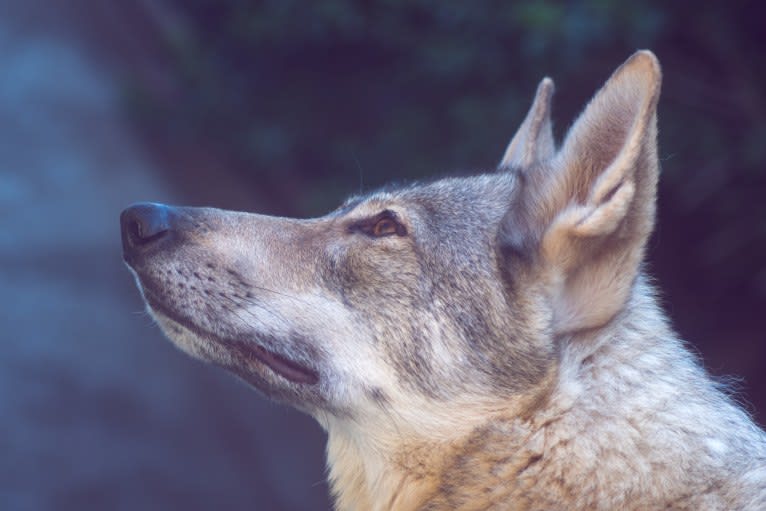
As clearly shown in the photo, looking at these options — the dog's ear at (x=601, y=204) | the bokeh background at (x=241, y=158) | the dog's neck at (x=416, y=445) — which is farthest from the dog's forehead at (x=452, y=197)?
the bokeh background at (x=241, y=158)

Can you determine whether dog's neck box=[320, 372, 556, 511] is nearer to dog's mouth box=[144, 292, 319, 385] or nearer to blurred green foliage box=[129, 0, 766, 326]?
dog's mouth box=[144, 292, 319, 385]

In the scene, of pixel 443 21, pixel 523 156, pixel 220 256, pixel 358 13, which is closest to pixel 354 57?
pixel 358 13

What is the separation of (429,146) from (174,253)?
4.63 metres

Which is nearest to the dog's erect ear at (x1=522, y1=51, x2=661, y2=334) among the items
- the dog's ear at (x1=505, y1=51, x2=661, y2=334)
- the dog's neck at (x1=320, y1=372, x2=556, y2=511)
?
the dog's ear at (x1=505, y1=51, x2=661, y2=334)

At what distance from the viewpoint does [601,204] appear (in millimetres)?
3607

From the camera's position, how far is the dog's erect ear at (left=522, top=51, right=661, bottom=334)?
11.6 feet

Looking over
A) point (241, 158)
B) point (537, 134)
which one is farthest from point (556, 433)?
point (241, 158)

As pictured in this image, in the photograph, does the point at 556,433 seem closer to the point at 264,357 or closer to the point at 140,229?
the point at 264,357

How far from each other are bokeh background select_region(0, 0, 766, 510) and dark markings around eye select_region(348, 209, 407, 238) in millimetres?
2895

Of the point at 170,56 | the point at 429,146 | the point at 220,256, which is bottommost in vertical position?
the point at 220,256

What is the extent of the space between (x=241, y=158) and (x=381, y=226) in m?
5.76

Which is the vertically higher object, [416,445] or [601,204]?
[601,204]

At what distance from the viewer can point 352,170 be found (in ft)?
28.9

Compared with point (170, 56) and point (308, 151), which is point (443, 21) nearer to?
point (308, 151)
